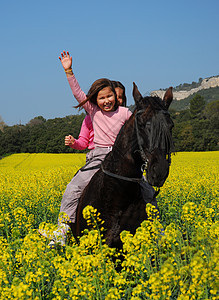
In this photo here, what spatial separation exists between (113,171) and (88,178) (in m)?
0.72

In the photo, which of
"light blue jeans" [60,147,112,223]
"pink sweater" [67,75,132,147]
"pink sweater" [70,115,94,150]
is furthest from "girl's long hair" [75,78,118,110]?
"light blue jeans" [60,147,112,223]

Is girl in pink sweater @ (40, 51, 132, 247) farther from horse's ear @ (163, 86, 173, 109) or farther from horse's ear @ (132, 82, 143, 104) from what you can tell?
horse's ear @ (163, 86, 173, 109)

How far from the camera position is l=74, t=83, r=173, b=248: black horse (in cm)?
259

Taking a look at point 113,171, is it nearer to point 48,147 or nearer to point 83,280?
point 83,280

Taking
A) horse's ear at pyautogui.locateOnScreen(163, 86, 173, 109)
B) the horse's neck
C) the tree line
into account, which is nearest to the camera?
horse's ear at pyautogui.locateOnScreen(163, 86, 173, 109)

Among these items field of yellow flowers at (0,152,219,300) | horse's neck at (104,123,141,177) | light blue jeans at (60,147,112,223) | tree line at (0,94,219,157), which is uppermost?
horse's neck at (104,123,141,177)

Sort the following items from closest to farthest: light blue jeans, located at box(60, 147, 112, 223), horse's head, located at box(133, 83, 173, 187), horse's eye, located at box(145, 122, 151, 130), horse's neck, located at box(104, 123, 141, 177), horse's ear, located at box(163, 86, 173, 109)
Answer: horse's head, located at box(133, 83, 173, 187) < horse's eye, located at box(145, 122, 151, 130) < horse's ear, located at box(163, 86, 173, 109) < horse's neck, located at box(104, 123, 141, 177) < light blue jeans, located at box(60, 147, 112, 223)

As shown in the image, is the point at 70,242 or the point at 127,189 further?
the point at 70,242

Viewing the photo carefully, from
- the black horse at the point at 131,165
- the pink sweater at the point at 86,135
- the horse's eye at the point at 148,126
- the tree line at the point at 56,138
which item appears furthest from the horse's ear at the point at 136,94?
the tree line at the point at 56,138

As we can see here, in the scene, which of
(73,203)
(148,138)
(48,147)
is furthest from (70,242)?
(48,147)

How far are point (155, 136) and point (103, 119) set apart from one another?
1240mm

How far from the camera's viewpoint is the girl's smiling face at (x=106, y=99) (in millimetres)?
3678

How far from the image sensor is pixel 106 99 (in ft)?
12.1

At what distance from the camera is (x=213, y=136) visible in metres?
41.2
